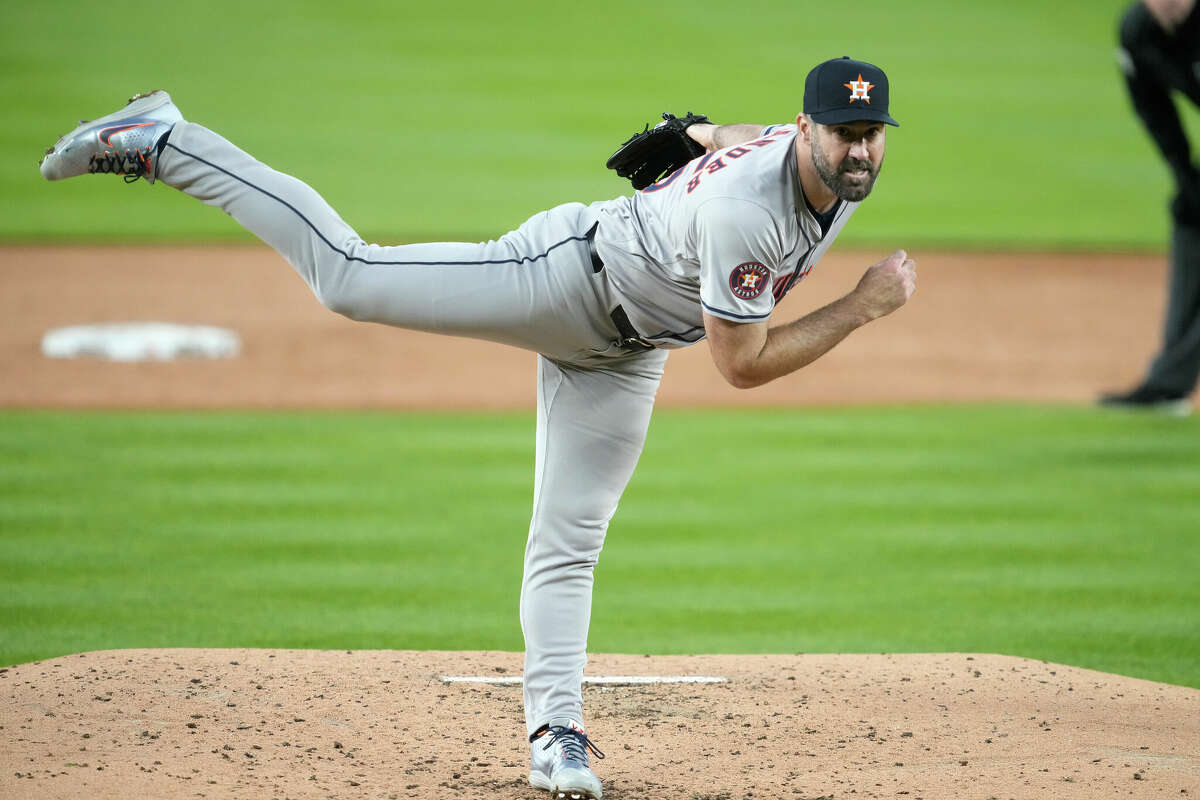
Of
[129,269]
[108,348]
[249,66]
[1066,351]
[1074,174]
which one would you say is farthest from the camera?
[249,66]

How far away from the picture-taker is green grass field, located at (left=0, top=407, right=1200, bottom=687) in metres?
5.89

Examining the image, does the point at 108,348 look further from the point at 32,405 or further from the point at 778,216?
the point at 778,216

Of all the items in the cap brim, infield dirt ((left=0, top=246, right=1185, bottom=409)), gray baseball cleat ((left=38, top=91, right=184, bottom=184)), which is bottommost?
the cap brim

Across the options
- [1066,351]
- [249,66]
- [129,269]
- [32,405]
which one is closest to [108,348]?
[32,405]

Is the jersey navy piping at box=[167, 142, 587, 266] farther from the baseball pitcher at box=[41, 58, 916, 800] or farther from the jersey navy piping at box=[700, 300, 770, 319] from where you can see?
the jersey navy piping at box=[700, 300, 770, 319]

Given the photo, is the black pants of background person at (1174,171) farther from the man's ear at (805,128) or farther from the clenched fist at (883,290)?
the man's ear at (805,128)

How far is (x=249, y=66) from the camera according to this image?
22562 millimetres

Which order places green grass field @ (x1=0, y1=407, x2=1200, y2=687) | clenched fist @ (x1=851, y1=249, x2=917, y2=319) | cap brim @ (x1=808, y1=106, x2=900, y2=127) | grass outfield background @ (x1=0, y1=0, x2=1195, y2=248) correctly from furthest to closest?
1. grass outfield background @ (x1=0, y1=0, x2=1195, y2=248)
2. green grass field @ (x1=0, y1=407, x2=1200, y2=687)
3. clenched fist @ (x1=851, y1=249, x2=917, y2=319)
4. cap brim @ (x1=808, y1=106, x2=900, y2=127)

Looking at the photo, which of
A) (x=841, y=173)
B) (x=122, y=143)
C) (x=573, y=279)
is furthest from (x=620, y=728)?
(x=122, y=143)

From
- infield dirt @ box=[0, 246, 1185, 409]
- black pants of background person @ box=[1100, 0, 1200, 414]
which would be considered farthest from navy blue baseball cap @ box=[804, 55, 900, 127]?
infield dirt @ box=[0, 246, 1185, 409]

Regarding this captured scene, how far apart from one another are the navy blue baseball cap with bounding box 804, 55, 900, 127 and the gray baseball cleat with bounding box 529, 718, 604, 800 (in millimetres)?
1667

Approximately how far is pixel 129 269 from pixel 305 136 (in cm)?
662

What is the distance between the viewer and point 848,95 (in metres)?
3.50

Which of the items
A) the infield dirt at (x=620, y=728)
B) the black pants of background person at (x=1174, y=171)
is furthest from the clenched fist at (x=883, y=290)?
the black pants of background person at (x=1174, y=171)
